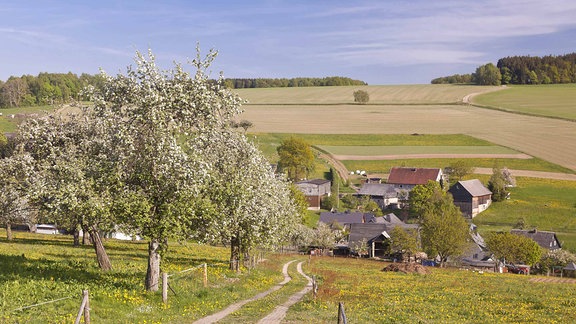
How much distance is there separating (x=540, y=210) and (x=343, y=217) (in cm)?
4037

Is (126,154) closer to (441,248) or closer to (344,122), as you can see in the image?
(441,248)

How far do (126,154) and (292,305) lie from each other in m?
11.9

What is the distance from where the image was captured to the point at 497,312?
32.2 meters

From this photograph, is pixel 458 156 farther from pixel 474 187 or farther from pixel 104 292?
pixel 104 292

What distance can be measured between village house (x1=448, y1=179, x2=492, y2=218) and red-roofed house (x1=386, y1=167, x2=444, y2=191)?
463 inches

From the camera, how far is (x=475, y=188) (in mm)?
132500

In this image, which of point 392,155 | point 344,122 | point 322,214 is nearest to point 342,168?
point 392,155

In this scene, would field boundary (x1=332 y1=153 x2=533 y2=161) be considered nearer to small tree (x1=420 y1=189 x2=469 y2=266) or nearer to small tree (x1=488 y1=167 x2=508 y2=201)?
small tree (x1=488 y1=167 x2=508 y2=201)

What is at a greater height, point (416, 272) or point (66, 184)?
point (66, 184)

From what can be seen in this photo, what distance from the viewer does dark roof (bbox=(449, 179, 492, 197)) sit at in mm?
130625

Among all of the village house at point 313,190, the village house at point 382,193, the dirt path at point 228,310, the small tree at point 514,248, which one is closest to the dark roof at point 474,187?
the village house at point 382,193

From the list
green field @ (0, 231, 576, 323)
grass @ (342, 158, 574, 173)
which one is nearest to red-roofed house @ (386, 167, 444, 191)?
grass @ (342, 158, 574, 173)

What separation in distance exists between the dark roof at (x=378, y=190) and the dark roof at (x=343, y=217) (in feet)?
48.5

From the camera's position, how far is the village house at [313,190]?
139250 millimetres
